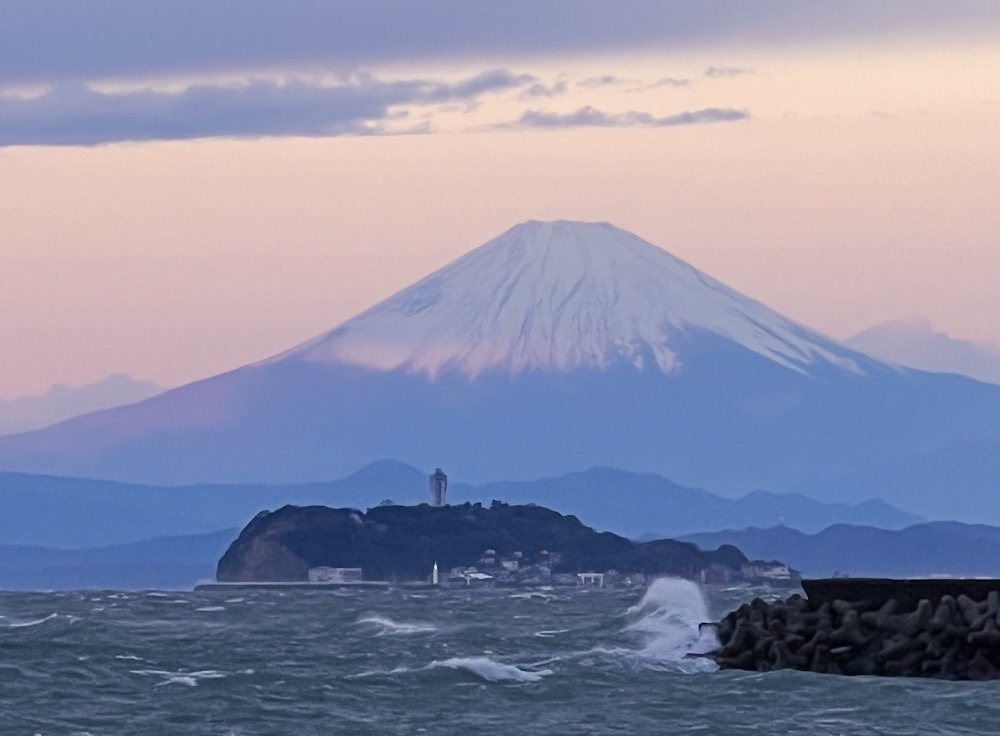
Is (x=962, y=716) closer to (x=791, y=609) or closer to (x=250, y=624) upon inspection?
(x=791, y=609)

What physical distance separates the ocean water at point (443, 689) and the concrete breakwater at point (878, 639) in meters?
1.04

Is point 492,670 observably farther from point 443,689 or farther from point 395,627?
point 395,627

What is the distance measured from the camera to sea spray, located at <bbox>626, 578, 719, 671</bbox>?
51062mm

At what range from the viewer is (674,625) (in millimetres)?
60500

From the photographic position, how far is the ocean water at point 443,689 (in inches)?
1476

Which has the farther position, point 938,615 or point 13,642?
point 13,642

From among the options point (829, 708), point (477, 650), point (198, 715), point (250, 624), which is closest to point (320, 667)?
point (477, 650)

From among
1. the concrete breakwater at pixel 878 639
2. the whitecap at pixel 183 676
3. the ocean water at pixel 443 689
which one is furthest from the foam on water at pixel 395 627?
the concrete breakwater at pixel 878 639

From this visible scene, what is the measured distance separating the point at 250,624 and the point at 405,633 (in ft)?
37.4

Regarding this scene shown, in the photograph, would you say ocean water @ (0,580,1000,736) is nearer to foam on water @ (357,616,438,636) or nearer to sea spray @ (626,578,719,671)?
sea spray @ (626,578,719,671)

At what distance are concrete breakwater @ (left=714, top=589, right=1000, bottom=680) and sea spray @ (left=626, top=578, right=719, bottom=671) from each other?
56.0 inches

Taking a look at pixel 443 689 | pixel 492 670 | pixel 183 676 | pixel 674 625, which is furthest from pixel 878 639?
pixel 674 625

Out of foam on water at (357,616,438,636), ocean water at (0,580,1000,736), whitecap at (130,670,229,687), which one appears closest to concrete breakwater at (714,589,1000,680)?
ocean water at (0,580,1000,736)

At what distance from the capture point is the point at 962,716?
36938 mm
